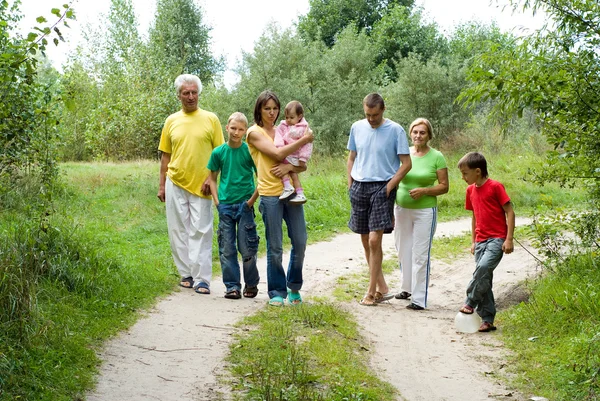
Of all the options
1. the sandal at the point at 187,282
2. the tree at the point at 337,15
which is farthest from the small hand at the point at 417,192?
the tree at the point at 337,15

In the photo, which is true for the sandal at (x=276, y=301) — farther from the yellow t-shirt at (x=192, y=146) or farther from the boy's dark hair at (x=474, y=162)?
the boy's dark hair at (x=474, y=162)

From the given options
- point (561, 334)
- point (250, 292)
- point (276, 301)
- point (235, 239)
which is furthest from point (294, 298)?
point (561, 334)

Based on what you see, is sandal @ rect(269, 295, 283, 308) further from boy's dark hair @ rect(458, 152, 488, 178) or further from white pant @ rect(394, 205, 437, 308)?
boy's dark hair @ rect(458, 152, 488, 178)

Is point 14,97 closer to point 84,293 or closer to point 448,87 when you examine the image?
point 84,293

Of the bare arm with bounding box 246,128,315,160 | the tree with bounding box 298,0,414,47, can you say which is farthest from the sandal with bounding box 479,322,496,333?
the tree with bounding box 298,0,414,47

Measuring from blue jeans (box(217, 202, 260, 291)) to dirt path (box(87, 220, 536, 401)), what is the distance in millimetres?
282

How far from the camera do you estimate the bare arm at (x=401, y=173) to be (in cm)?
795

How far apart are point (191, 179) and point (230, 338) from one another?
248cm

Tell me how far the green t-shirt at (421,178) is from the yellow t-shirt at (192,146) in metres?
2.11

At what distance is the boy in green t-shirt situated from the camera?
7.94 metres

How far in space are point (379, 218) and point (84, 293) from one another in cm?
310

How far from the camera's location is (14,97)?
30.9 feet

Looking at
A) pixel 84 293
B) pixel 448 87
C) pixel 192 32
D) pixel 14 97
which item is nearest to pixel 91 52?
pixel 192 32

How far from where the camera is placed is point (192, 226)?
28.1 ft
